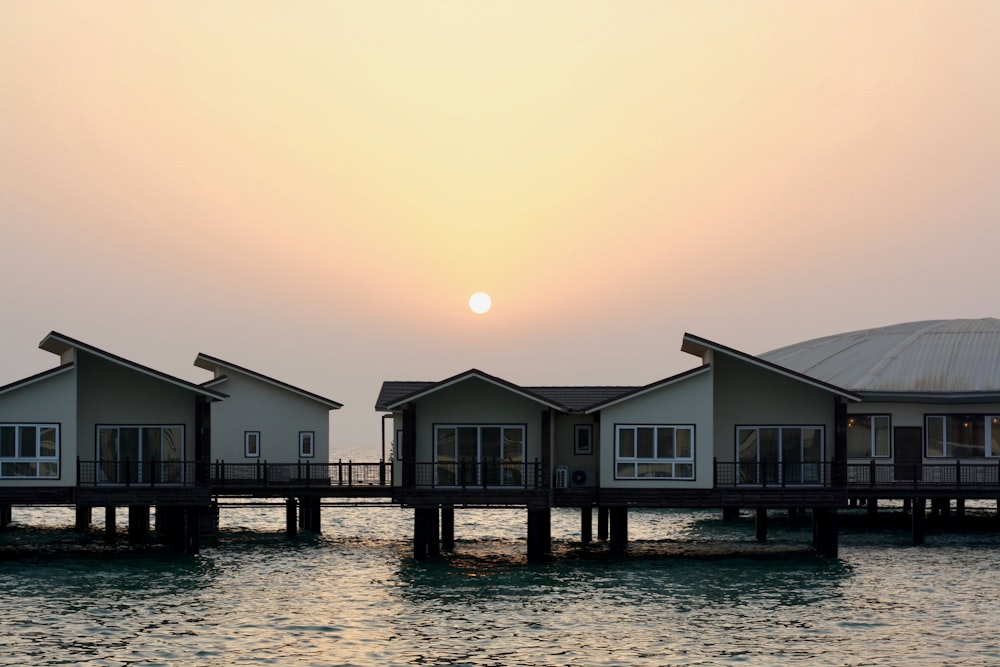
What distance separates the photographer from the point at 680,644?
31203mm

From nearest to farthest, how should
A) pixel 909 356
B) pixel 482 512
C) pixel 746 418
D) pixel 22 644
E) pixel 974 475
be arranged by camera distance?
1. pixel 22 644
2. pixel 746 418
3. pixel 974 475
4. pixel 909 356
5. pixel 482 512

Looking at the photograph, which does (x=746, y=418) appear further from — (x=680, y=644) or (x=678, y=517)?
(x=678, y=517)

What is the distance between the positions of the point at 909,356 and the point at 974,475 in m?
9.90

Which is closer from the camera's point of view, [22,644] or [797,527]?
[22,644]

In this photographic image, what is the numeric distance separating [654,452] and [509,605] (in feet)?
34.8

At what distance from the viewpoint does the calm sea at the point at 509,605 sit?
99.6 ft

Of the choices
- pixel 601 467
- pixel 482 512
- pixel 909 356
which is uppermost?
pixel 909 356

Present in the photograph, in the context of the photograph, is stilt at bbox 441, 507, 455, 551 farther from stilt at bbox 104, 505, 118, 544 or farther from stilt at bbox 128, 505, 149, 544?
stilt at bbox 104, 505, 118, 544

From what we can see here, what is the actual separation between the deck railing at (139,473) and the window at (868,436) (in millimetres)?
28723

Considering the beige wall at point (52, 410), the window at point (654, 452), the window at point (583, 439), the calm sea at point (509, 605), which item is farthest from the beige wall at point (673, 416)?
the beige wall at point (52, 410)

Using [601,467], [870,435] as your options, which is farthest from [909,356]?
[601,467]

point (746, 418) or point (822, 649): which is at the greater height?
point (746, 418)

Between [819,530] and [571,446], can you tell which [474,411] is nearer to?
[571,446]

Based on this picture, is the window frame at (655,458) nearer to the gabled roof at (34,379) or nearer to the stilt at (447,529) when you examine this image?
the stilt at (447,529)
